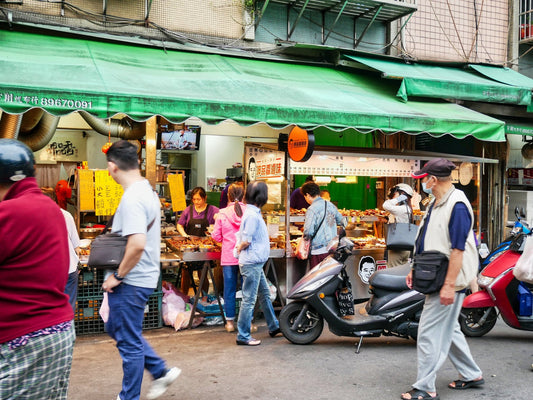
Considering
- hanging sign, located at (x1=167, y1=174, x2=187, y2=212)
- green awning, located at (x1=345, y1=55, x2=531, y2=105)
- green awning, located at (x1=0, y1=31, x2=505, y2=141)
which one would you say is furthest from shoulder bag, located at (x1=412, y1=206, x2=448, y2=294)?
hanging sign, located at (x1=167, y1=174, x2=187, y2=212)

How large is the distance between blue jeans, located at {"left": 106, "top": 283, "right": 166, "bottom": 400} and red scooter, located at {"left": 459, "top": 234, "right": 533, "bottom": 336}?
4.36 m

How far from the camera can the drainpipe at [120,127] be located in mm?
9227

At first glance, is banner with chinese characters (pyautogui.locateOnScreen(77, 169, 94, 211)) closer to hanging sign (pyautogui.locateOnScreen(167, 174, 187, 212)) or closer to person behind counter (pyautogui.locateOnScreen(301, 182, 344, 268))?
Result: hanging sign (pyautogui.locateOnScreen(167, 174, 187, 212))

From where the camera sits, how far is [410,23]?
1072cm

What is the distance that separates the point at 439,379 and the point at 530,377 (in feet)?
3.15

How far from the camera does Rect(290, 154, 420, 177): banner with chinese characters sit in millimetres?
8328

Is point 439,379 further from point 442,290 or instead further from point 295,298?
point 295,298

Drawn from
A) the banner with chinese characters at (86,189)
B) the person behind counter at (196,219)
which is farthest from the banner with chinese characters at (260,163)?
the banner with chinese characters at (86,189)

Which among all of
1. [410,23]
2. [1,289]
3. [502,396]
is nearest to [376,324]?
[502,396]

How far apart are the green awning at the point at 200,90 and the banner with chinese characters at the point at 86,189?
71.3 inches

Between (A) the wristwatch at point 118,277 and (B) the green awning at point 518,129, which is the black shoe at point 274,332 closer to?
(A) the wristwatch at point 118,277

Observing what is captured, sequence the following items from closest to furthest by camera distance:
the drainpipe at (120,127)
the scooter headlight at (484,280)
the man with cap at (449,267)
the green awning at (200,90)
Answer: the man with cap at (449,267) < the green awning at (200,90) < the scooter headlight at (484,280) < the drainpipe at (120,127)

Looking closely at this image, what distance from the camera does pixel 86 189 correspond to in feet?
27.1

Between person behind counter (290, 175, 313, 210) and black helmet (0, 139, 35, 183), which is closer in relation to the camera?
black helmet (0, 139, 35, 183)
